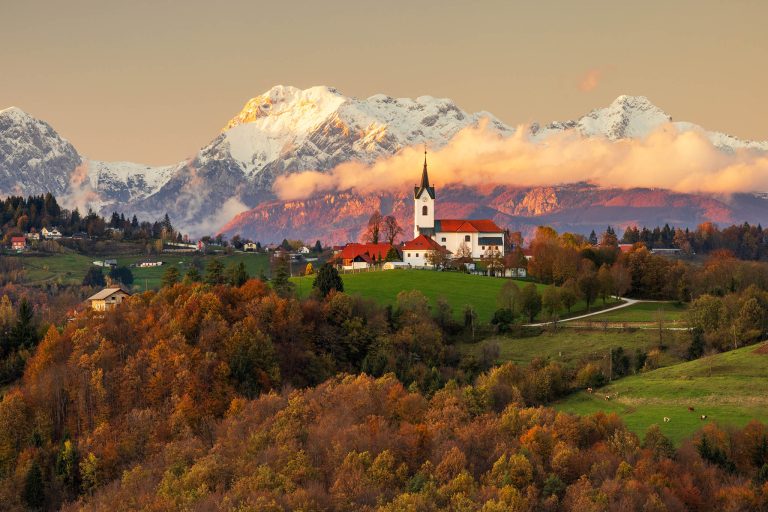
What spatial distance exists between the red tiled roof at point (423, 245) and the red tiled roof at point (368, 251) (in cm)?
328

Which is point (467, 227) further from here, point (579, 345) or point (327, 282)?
point (579, 345)

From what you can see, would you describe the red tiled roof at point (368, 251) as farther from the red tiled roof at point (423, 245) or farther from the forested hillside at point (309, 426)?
the forested hillside at point (309, 426)

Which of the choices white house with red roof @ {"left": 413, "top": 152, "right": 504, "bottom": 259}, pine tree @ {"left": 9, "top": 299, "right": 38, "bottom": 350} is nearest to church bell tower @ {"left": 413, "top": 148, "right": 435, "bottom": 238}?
white house with red roof @ {"left": 413, "top": 152, "right": 504, "bottom": 259}

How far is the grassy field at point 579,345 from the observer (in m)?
92.3

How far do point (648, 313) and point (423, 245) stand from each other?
51909 millimetres

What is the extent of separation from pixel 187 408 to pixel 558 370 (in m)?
Result: 32.9

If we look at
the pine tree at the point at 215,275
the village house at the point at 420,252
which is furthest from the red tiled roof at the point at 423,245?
the pine tree at the point at 215,275

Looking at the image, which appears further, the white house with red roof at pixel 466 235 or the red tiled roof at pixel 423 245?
the white house with red roof at pixel 466 235

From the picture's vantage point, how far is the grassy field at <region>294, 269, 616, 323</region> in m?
120

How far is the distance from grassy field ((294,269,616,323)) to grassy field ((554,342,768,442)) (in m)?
33.2

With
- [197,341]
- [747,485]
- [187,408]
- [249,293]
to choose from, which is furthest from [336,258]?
[747,485]

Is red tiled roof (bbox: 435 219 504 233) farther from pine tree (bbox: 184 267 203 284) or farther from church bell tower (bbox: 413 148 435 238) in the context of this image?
pine tree (bbox: 184 267 203 284)

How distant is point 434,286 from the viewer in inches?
5123

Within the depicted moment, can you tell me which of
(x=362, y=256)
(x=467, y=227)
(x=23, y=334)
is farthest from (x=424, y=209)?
(x=23, y=334)
